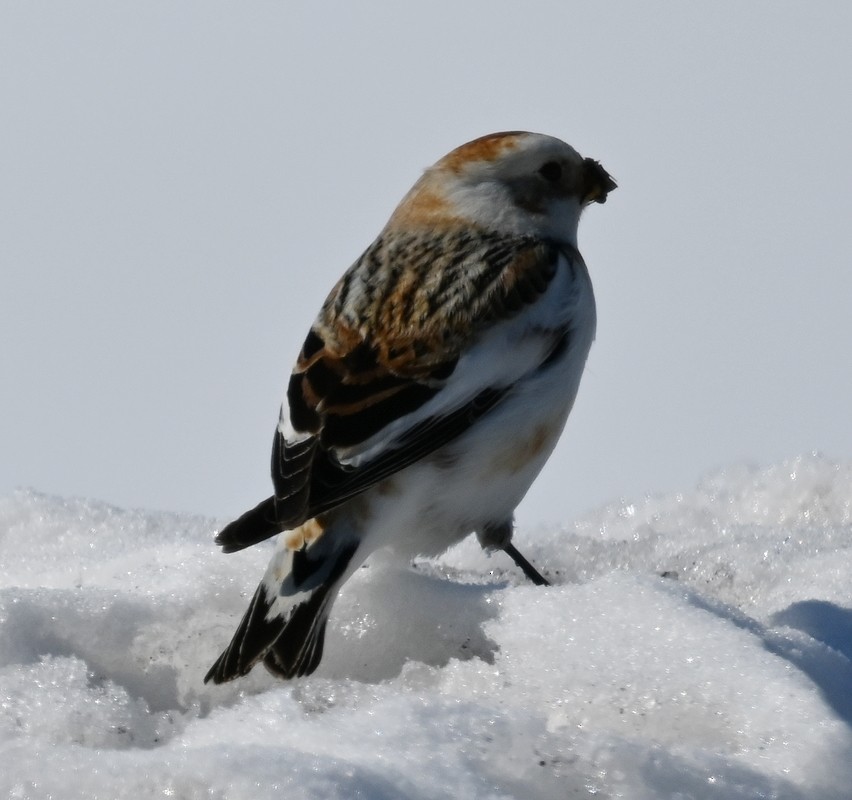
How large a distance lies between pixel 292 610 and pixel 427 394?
617 millimetres

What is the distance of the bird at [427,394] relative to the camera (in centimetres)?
327

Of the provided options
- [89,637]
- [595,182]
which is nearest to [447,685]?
[89,637]

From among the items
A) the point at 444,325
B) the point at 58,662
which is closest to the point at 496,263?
the point at 444,325

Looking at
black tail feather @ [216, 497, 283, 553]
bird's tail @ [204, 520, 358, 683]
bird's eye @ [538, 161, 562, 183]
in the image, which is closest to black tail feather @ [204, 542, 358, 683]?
bird's tail @ [204, 520, 358, 683]

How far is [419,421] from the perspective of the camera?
3473 millimetres

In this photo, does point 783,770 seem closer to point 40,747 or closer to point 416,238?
point 40,747

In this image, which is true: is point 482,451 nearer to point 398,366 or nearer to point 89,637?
point 398,366

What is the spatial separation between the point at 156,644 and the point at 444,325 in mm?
1013

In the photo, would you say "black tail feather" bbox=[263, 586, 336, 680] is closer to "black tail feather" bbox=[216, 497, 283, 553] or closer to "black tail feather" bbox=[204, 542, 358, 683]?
"black tail feather" bbox=[204, 542, 358, 683]

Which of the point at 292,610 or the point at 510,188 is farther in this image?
the point at 510,188

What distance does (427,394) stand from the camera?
351 centimetres

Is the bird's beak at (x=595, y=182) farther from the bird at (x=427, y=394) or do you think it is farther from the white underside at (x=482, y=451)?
the white underside at (x=482, y=451)

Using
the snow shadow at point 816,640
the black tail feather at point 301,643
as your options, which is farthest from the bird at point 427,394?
the snow shadow at point 816,640

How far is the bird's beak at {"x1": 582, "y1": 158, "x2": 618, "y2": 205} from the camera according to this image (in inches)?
174
